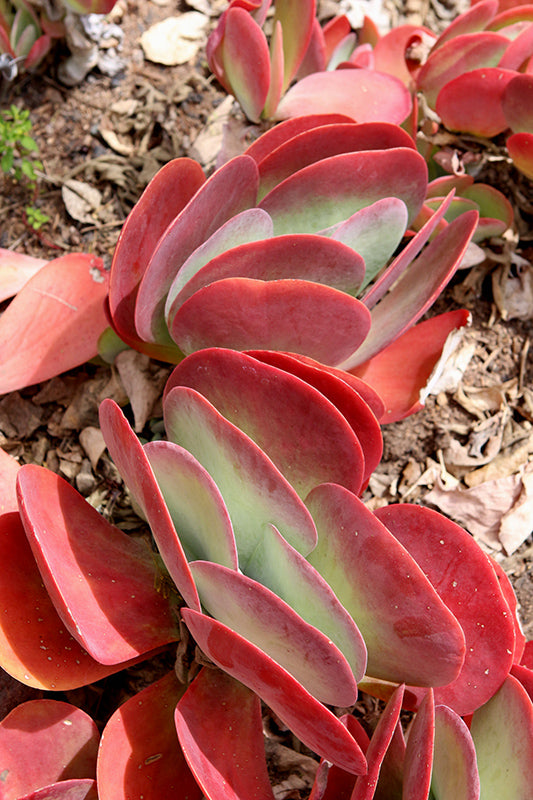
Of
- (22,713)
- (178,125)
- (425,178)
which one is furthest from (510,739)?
(178,125)

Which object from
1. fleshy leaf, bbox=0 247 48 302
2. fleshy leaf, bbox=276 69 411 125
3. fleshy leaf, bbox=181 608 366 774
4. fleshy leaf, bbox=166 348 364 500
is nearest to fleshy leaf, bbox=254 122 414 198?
fleshy leaf, bbox=276 69 411 125

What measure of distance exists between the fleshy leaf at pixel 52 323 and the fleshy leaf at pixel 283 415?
0.96 ft

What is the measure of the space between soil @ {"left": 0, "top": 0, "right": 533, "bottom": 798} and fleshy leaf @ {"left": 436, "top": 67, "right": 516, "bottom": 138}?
5 centimetres

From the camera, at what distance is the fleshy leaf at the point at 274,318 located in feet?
2.27

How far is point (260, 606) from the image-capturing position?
56 centimetres

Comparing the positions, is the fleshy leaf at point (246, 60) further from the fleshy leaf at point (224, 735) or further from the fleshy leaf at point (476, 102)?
the fleshy leaf at point (224, 735)

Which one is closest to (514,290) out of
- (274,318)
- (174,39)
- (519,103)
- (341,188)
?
(519,103)

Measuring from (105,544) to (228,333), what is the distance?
257 mm

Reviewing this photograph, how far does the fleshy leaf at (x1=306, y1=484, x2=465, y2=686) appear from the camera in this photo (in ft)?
1.97

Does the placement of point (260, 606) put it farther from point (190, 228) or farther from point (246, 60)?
point (246, 60)

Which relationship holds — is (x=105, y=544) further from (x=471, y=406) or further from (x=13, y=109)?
(x=13, y=109)

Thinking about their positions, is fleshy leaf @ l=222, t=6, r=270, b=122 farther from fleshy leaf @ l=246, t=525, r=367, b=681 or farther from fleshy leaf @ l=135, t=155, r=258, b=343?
fleshy leaf @ l=246, t=525, r=367, b=681

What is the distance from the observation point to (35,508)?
2.20 feet

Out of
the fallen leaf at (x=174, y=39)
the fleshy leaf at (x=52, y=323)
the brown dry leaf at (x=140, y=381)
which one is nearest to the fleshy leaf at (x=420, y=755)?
the brown dry leaf at (x=140, y=381)
